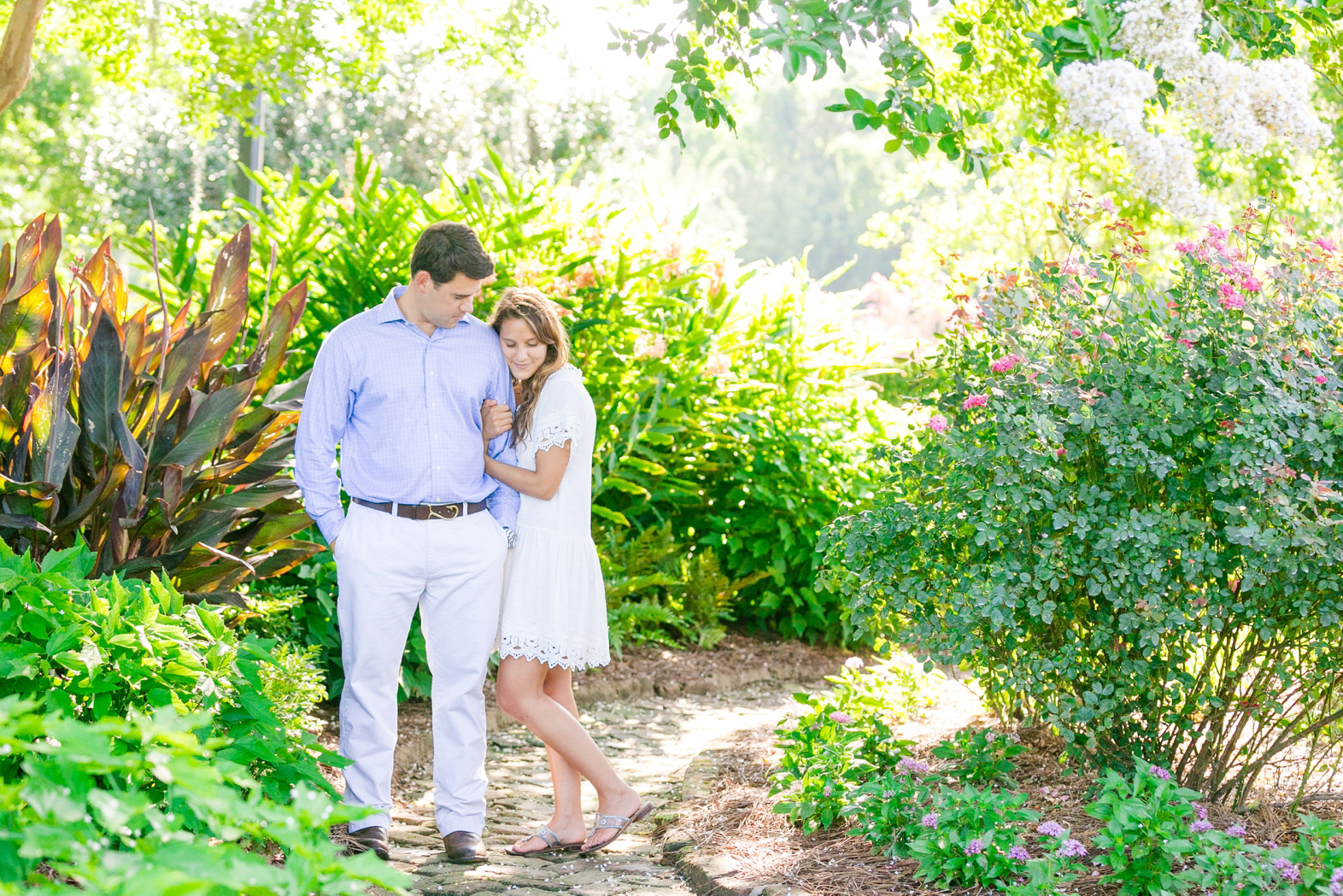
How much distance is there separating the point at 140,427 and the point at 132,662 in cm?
155

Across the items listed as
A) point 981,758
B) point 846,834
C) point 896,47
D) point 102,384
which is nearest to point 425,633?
point 102,384

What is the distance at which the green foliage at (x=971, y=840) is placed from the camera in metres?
3.02

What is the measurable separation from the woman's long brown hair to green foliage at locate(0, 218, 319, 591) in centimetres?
91

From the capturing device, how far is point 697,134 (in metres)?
67.8

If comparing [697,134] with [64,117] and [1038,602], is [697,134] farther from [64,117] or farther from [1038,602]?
[1038,602]

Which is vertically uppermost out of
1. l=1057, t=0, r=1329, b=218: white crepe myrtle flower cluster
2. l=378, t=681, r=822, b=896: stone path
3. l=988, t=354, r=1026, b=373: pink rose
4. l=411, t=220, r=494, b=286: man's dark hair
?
l=1057, t=0, r=1329, b=218: white crepe myrtle flower cluster

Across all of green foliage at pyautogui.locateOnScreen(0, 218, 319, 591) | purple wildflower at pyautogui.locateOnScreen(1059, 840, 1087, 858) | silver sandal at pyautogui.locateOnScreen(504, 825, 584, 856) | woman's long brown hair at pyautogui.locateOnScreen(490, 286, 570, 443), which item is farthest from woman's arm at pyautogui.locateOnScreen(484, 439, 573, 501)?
purple wildflower at pyautogui.locateOnScreen(1059, 840, 1087, 858)

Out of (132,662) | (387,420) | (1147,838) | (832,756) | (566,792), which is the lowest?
(566,792)

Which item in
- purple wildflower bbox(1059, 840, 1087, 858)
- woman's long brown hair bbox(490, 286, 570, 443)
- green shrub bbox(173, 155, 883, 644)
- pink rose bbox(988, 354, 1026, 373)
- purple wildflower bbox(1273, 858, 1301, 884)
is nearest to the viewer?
purple wildflower bbox(1273, 858, 1301, 884)

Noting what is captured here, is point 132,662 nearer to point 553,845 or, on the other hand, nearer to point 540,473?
point 540,473

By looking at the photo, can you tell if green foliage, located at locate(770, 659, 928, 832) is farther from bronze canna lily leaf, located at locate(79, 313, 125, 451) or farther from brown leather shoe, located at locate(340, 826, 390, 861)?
bronze canna lily leaf, located at locate(79, 313, 125, 451)

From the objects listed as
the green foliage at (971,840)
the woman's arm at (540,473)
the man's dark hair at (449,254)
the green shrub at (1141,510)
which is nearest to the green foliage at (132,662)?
the woman's arm at (540,473)

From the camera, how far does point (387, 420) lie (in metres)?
3.72

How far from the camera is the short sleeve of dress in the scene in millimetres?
3771
